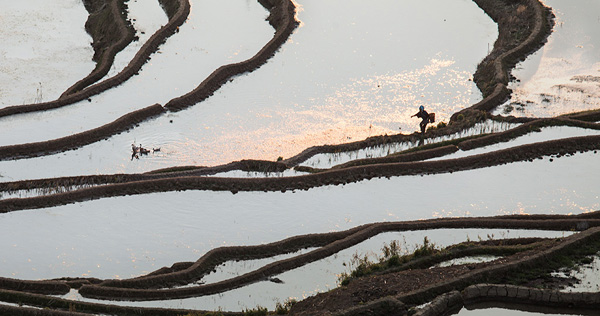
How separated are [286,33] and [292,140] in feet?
24.4

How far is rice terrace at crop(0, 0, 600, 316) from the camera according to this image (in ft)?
50.1

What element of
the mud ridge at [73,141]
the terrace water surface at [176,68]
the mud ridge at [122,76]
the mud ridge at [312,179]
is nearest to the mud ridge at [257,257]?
the mud ridge at [312,179]

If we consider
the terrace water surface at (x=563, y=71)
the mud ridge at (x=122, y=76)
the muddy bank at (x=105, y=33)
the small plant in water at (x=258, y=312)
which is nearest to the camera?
the small plant in water at (x=258, y=312)

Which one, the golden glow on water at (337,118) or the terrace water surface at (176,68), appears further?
the terrace water surface at (176,68)

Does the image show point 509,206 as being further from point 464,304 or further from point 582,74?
point 582,74

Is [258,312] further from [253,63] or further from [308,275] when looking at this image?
[253,63]

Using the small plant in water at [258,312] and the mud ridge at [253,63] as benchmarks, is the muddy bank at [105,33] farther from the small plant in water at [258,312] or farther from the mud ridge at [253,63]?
the small plant in water at [258,312]

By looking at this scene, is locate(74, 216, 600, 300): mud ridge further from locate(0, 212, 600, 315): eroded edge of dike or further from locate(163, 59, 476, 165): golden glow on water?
locate(163, 59, 476, 165): golden glow on water

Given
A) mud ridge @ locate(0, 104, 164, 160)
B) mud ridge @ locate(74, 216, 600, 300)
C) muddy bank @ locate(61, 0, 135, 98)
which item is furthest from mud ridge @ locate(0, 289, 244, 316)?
muddy bank @ locate(61, 0, 135, 98)

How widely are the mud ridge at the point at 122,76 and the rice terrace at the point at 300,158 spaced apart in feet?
0.24

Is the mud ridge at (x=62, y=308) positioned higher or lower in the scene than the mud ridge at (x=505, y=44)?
lower

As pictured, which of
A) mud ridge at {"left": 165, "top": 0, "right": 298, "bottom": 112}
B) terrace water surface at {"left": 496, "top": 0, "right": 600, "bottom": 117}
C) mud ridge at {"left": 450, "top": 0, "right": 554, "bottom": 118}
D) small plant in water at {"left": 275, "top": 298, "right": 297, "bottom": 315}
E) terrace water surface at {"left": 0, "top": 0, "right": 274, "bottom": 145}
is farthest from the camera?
mud ridge at {"left": 450, "top": 0, "right": 554, "bottom": 118}

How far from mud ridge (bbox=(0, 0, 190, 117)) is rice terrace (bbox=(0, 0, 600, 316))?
72 millimetres

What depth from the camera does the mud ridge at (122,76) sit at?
23.9 m
